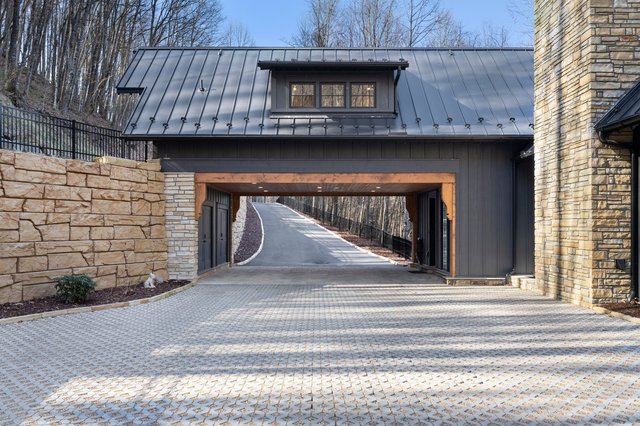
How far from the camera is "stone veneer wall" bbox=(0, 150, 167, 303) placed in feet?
30.1

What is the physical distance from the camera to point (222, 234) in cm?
1772

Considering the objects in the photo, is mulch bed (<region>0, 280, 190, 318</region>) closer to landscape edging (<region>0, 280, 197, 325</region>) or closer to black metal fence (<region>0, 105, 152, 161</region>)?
landscape edging (<region>0, 280, 197, 325</region>)

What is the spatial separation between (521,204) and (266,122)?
746 centimetres

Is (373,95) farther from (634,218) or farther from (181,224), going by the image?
(634,218)

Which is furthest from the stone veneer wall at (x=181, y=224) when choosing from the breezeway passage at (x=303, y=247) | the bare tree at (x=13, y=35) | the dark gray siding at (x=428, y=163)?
the bare tree at (x=13, y=35)

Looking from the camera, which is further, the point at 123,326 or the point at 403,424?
the point at 123,326

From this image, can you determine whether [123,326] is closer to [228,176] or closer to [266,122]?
[228,176]

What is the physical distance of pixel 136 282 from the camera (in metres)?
12.1

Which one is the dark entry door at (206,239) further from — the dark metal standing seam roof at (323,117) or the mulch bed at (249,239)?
the mulch bed at (249,239)

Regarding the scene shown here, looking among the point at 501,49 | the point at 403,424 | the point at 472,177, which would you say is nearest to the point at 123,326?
the point at 403,424

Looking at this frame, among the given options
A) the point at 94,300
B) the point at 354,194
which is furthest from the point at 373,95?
the point at 94,300

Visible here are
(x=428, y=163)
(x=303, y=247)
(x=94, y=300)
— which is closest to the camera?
(x=94, y=300)

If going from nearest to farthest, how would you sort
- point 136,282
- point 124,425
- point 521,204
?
point 124,425 → point 136,282 → point 521,204

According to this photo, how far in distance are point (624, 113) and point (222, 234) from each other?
13154 mm
